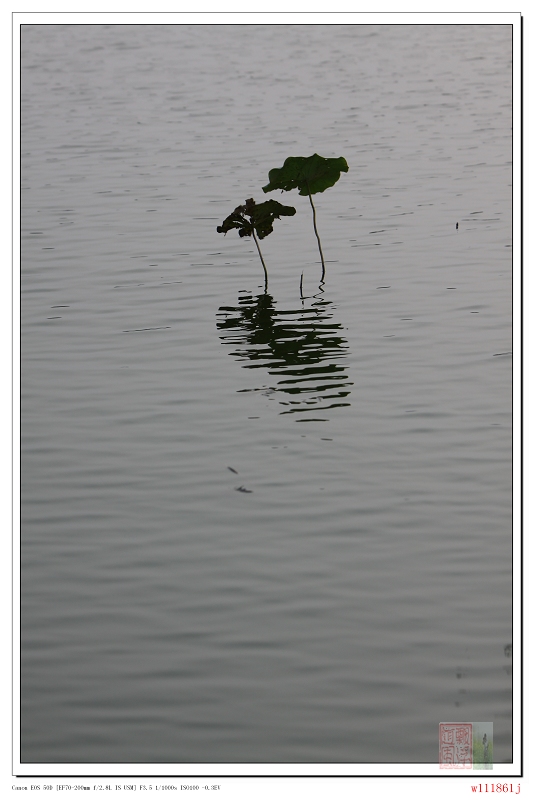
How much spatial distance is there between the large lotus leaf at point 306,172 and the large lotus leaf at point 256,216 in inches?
9.1

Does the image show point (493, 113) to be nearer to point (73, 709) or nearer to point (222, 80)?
point (222, 80)

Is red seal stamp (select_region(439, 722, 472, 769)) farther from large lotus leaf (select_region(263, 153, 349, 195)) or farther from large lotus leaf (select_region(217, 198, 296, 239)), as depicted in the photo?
large lotus leaf (select_region(263, 153, 349, 195))

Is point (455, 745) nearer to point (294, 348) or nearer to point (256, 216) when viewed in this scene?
point (294, 348)

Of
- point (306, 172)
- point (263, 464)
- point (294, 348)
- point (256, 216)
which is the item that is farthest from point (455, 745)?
point (306, 172)

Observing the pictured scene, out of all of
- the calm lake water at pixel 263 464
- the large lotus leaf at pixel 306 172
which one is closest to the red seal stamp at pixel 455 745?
the calm lake water at pixel 263 464

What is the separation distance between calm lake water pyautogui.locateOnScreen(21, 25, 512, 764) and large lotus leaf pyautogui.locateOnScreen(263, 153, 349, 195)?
118 cm

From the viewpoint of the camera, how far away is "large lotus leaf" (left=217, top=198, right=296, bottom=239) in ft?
48.6

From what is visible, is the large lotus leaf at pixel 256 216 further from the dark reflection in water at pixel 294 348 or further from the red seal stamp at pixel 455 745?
the red seal stamp at pixel 455 745

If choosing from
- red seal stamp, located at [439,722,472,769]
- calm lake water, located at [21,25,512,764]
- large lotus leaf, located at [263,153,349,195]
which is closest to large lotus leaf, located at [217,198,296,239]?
large lotus leaf, located at [263,153,349,195]

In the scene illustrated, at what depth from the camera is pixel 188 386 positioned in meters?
11.3

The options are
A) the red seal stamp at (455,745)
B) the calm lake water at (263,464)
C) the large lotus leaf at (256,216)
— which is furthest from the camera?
the large lotus leaf at (256,216)

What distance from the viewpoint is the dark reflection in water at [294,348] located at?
11.0 metres

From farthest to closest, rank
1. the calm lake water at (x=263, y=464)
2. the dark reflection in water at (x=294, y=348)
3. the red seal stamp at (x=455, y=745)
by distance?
the dark reflection in water at (x=294, y=348) → the calm lake water at (x=263, y=464) → the red seal stamp at (x=455, y=745)
